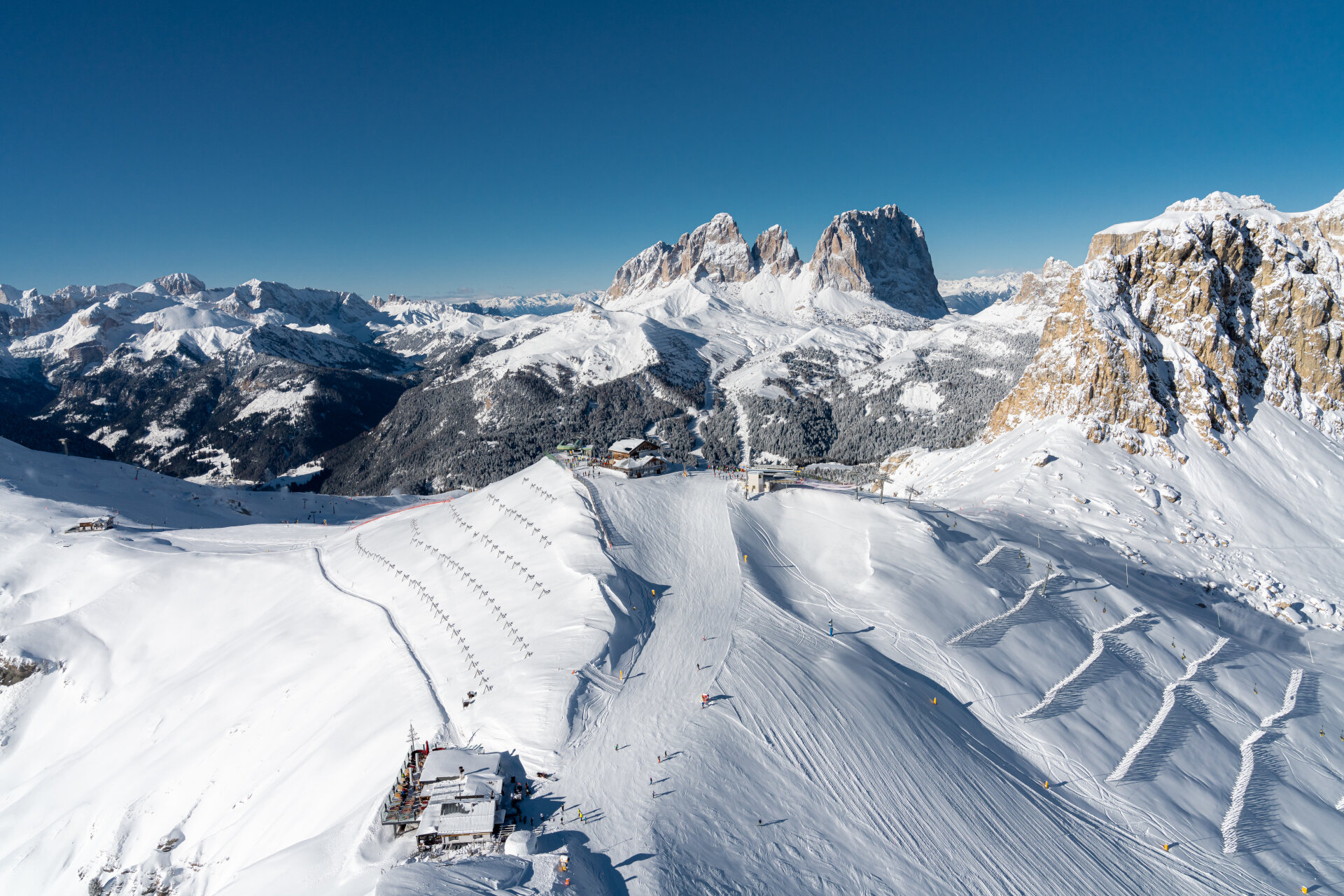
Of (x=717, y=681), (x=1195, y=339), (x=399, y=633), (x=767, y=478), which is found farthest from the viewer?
(x=1195, y=339)

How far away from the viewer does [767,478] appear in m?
66.6

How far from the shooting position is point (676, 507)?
199 ft

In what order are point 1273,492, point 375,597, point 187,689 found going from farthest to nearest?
point 1273,492 < point 375,597 < point 187,689

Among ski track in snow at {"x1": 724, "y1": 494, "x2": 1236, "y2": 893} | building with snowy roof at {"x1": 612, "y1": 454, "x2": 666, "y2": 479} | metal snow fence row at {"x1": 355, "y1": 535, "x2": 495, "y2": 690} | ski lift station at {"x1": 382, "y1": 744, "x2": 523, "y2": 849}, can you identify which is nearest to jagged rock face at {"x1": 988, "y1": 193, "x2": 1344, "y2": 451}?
building with snowy roof at {"x1": 612, "y1": 454, "x2": 666, "y2": 479}

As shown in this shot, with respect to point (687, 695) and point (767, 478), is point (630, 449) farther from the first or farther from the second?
point (687, 695)

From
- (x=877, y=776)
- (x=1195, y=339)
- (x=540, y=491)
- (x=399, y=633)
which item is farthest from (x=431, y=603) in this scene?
(x=1195, y=339)

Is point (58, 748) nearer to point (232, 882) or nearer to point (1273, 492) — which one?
point (232, 882)

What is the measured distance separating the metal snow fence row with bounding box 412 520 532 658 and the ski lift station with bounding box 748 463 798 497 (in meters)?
30.1

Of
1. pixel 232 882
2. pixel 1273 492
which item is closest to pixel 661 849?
pixel 232 882

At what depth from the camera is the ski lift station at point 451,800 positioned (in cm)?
2350

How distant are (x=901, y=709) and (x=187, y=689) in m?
57.7

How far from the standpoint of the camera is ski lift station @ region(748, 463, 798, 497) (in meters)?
64.3

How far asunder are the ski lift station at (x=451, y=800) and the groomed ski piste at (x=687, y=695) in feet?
3.34

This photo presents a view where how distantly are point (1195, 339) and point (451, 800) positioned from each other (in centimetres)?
13602
